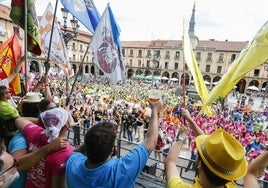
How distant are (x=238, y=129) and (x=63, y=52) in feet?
35.6

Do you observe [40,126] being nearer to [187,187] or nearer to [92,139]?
[92,139]

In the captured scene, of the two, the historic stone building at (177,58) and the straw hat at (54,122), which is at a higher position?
the historic stone building at (177,58)

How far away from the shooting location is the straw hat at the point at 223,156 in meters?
1.31

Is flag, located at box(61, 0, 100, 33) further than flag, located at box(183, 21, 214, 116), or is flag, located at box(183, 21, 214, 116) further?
flag, located at box(61, 0, 100, 33)

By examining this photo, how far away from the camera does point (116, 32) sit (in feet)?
14.9

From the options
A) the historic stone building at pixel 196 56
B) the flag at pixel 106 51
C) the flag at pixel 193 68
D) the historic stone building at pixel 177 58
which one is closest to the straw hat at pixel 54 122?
the flag at pixel 193 68

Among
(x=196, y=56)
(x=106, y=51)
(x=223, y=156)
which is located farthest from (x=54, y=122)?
(x=196, y=56)

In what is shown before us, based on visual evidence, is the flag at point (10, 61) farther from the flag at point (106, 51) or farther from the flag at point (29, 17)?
the flag at point (106, 51)

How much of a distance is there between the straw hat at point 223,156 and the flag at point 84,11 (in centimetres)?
417

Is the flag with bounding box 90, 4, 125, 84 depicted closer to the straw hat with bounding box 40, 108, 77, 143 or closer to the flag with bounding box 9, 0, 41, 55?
the flag with bounding box 9, 0, 41, 55

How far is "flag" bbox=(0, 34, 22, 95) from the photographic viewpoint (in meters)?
5.06

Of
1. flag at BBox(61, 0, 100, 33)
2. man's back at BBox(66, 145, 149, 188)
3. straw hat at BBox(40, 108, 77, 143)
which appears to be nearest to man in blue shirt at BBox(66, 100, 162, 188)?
man's back at BBox(66, 145, 149, 188)

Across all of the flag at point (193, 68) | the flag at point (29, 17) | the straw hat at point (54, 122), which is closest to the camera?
the straw hat at point (54, 122)

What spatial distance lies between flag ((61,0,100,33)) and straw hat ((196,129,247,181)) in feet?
13.7
